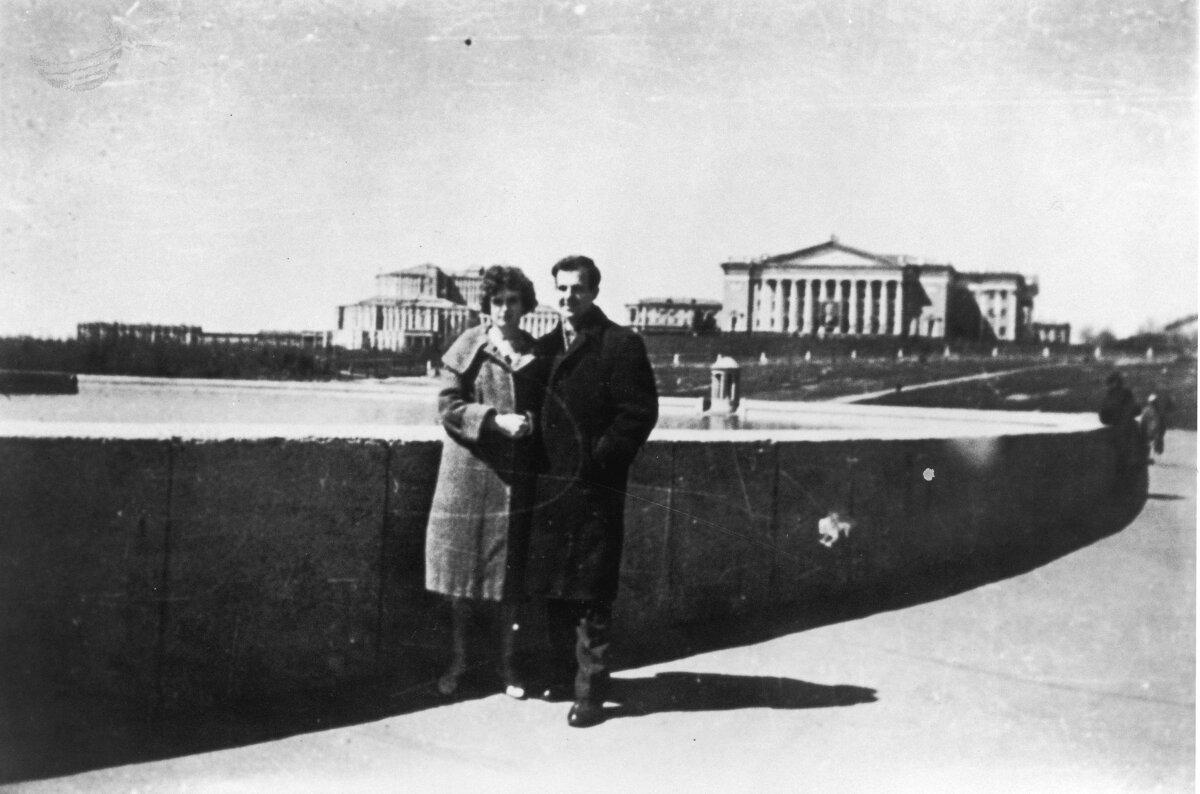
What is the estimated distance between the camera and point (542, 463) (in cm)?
378

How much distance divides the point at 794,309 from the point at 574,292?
50.6 meters

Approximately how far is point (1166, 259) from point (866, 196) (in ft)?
20.1

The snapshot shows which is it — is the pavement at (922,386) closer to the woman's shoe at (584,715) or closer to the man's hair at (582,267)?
the man's hair at (582,267)

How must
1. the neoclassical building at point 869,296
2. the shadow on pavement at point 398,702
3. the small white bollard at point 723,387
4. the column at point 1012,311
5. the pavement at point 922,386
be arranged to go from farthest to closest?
1. the pavement at point 922,386
2. the neoclassical building at point 869,296
3. the small white bollard at point 723,387
4. the column at point 1012,311
5. the shadow on pavement at point 398,702

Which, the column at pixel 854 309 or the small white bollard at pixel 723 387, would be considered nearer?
the small white bollard at pixel 723 387

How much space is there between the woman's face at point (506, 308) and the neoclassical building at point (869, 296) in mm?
10552

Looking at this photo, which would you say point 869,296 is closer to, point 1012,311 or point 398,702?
point 1012,311

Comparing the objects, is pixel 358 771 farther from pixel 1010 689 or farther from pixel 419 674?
pixel 1010 689

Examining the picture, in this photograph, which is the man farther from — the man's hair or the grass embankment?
the grass embankment

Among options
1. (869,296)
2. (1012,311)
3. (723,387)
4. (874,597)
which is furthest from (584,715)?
(869,296)

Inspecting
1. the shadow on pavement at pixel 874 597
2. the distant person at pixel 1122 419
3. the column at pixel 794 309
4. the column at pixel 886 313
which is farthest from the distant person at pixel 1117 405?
the column at pixel 886 313

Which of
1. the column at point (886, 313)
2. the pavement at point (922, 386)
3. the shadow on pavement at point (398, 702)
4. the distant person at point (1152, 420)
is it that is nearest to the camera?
the shadow on pavement at point (398, 702)

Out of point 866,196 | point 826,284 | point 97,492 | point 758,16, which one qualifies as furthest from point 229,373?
point 826,284

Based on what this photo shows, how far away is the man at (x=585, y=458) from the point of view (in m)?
3.72
